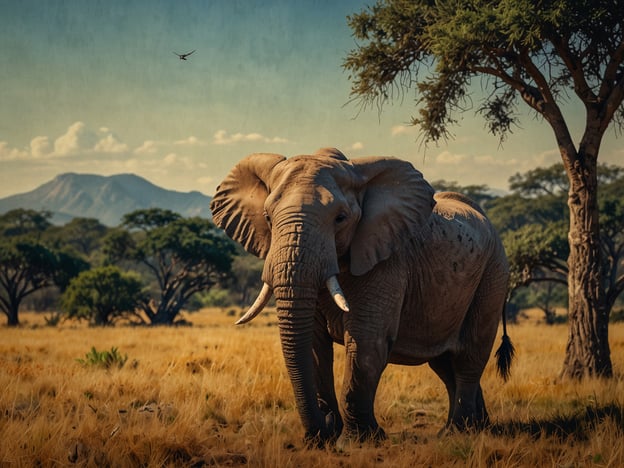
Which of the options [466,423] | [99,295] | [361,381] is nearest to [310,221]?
[361,381]

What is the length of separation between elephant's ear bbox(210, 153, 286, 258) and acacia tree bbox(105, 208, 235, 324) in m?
26.9

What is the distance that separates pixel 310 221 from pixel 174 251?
2963 cm

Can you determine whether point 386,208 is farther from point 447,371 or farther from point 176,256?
point 176,256

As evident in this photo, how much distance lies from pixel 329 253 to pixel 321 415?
1.34 meters

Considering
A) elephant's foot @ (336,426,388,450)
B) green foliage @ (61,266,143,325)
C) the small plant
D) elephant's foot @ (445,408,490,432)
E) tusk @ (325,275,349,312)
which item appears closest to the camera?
tusk @ (325,275,349,312)

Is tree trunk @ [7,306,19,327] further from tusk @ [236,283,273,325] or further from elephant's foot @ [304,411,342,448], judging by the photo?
tusk @ [236,283,273,325]

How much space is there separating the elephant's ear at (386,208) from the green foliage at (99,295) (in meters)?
25.0

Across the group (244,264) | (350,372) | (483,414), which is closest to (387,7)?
(483,414)

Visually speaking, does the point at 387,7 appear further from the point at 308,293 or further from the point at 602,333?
the point at 308,293

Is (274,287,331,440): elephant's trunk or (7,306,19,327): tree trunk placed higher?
(274,287,331,440): elephant's trunk

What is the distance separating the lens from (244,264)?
53125 mm

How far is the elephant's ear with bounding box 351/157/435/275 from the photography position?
207 inches

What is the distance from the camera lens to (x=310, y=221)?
4.76 meters

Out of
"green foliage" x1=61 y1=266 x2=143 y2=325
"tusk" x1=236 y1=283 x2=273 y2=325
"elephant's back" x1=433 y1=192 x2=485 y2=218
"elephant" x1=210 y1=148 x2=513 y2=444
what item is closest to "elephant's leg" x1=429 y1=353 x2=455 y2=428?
"elephant" x1=210 y1=148 x2=513 y2=444
